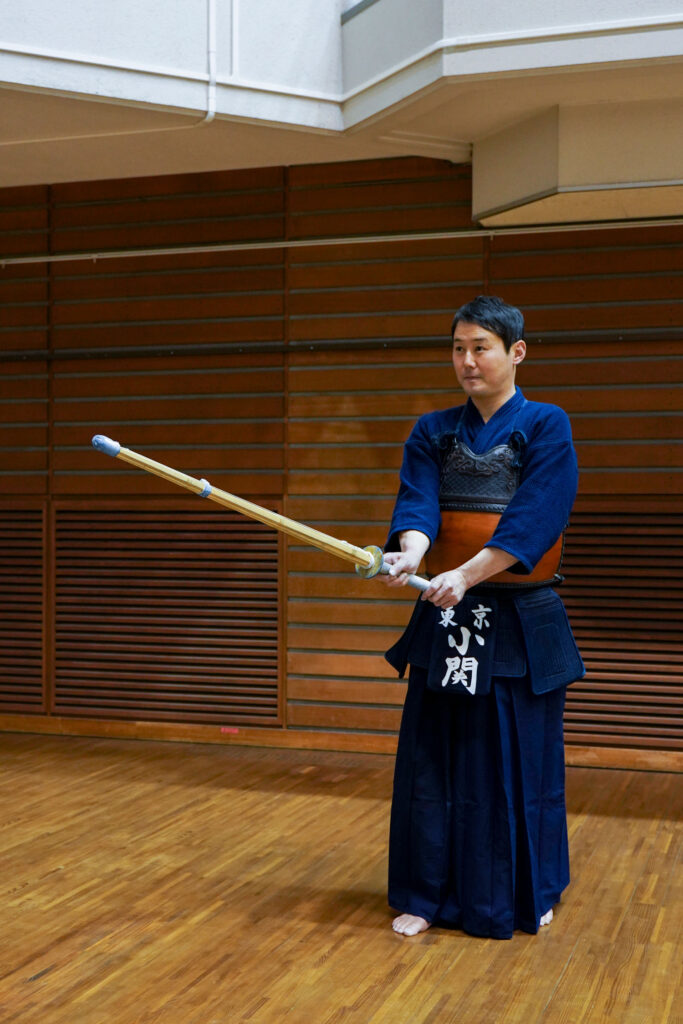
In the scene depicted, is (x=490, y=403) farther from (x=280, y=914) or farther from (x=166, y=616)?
(x=166, y=616)

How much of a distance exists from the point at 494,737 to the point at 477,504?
0.55 m

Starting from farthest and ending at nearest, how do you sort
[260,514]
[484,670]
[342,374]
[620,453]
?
[342,374]
[620,453]
[484,670]
[260,514]

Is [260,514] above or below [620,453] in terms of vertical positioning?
below

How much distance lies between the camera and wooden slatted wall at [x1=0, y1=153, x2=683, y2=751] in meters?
4.33

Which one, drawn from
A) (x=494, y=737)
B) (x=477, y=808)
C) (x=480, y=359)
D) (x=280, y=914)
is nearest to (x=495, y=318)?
(x=480, y=359)

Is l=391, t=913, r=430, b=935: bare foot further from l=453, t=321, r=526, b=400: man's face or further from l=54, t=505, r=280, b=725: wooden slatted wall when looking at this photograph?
l=54, t=505, r=280, b=725: wooden slatted wall

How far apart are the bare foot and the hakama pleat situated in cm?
2

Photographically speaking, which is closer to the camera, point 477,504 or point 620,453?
point 477,504

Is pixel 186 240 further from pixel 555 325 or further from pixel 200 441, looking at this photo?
pixel 555 325

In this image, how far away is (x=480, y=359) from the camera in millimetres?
2508

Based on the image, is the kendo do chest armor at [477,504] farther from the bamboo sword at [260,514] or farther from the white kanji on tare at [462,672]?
the bamboo sword at [260,514]

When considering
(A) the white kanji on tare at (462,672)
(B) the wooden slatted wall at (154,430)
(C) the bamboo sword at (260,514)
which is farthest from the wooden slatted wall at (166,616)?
(C) the bamboo sword at (260,514)

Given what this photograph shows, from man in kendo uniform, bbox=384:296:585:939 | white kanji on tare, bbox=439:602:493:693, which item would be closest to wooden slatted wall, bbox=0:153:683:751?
man in kendo uniform, bbox=384:296:585:939

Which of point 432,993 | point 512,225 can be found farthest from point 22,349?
point 432,993
